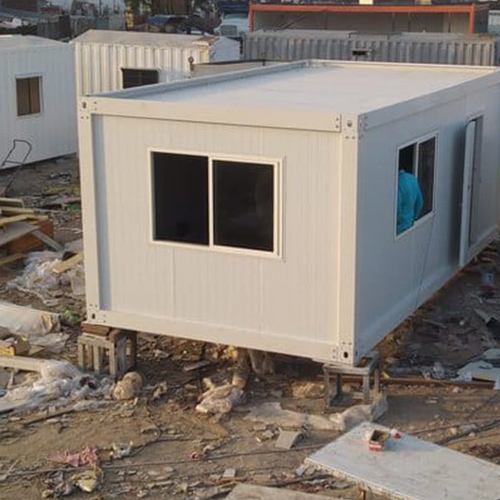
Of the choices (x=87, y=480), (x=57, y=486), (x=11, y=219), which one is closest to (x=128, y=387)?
(x=87, y=480)

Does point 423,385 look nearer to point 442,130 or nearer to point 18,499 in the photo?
point 442,130

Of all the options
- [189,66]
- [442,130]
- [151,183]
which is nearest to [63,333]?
[151,183]

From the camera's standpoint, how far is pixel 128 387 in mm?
9078

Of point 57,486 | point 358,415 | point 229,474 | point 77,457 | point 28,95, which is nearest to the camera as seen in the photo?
point 57,486

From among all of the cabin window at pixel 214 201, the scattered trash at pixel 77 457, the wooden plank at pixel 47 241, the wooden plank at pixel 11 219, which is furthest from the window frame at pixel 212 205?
the wooden plank at pixel 47 241

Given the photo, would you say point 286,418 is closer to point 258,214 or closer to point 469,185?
point 258,214

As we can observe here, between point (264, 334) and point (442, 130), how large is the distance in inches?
116

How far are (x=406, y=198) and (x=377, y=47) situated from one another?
12.1 m

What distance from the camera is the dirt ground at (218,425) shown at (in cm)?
762

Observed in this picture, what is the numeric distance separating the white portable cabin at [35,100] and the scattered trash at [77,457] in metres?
11.5

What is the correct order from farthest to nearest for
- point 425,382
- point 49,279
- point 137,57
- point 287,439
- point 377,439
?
→ point 137,57 < point 49,279 < point 425,382 < point 287,439 < point 377,439

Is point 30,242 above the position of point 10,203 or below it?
below

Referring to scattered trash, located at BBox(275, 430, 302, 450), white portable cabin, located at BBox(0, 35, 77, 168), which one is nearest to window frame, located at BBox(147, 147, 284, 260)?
scattered trash, located at BBox(275, 430, 302, 450)

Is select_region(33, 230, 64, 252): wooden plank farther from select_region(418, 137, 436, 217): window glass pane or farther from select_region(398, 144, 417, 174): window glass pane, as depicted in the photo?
select_region(398, 144, 417, 174): window glass pane
